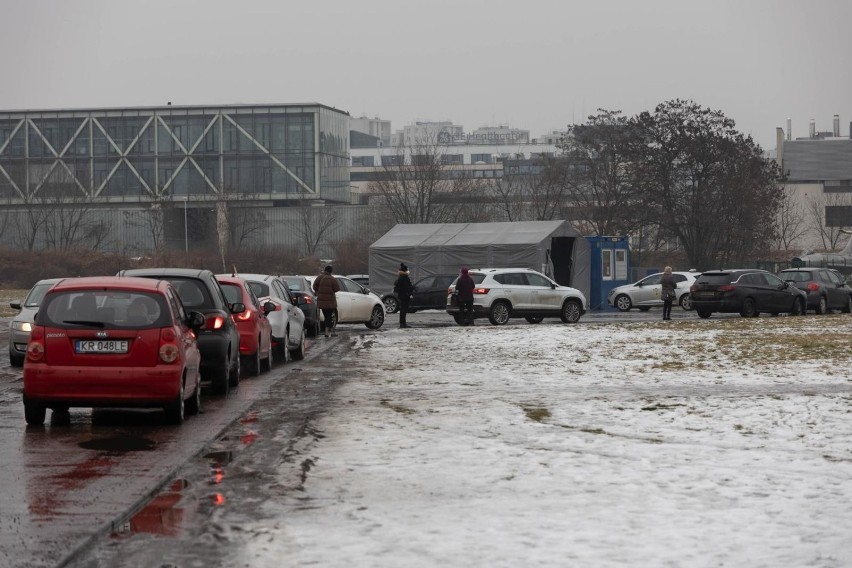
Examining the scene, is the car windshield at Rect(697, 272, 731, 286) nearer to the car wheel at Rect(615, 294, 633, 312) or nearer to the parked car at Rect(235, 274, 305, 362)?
the car wheel at Rect(615, 294, 633, 312)

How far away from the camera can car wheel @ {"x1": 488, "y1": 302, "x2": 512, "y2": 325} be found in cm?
3947

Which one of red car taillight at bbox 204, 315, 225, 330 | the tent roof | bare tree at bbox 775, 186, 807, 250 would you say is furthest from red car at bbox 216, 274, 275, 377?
bare tree at bbox 775, 186, 807, 250

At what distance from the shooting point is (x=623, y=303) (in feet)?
169

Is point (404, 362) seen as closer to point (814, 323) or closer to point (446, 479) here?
point (446, 479)

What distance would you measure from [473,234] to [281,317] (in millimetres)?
29273

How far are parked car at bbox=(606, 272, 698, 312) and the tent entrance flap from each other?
1.89m

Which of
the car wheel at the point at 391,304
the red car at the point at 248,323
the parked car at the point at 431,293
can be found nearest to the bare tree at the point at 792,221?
the car wheel at the point at 391,304

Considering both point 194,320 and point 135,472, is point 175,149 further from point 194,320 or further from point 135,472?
point 135,472

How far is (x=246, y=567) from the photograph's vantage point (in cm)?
689

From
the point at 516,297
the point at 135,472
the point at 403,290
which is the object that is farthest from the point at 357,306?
the point at 135,472

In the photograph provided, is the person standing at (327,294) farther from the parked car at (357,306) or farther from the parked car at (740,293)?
the parked car at (740,293)

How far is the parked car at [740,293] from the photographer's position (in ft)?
138

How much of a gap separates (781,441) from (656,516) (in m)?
4.19

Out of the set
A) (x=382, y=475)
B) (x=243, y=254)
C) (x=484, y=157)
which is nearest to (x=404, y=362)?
(x=382, y=475)
